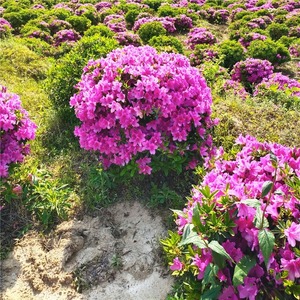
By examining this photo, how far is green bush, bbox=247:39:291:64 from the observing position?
28.6 ft

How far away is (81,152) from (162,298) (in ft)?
6.36

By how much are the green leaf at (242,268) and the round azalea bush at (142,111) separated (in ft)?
4.32

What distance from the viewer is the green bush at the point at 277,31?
34.6ft

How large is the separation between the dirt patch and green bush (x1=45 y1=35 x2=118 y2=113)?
1.78 m

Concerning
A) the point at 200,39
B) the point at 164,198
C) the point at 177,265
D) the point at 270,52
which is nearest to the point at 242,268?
the point at 177,265

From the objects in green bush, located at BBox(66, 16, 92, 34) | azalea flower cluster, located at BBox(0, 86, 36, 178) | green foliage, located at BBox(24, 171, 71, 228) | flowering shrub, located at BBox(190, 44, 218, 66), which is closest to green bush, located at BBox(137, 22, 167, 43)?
flowering shrub, located at BBox(190, 44, 218, 66)

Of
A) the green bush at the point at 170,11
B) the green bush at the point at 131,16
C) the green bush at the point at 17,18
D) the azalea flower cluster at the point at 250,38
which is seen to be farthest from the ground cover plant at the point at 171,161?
the green bush at the point at 170,11

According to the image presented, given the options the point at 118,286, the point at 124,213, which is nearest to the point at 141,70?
the point at 124,213

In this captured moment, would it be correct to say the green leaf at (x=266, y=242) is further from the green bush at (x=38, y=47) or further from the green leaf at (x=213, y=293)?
the green bush at (x=38, y=47)

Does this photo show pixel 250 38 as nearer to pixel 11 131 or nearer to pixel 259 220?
pixel 11 131

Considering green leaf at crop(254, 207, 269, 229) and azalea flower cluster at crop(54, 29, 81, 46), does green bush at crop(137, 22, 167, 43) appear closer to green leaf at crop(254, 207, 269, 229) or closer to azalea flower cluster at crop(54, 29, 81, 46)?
azalea flower cluster at crop(54, 29, 81, 46)

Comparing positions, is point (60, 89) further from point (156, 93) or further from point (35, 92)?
point (156, 93)

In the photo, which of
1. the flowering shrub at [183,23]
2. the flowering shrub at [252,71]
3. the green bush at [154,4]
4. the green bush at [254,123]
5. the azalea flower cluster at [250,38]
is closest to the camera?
the green bush at [254,123]

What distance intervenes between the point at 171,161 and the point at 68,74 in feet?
6.77
